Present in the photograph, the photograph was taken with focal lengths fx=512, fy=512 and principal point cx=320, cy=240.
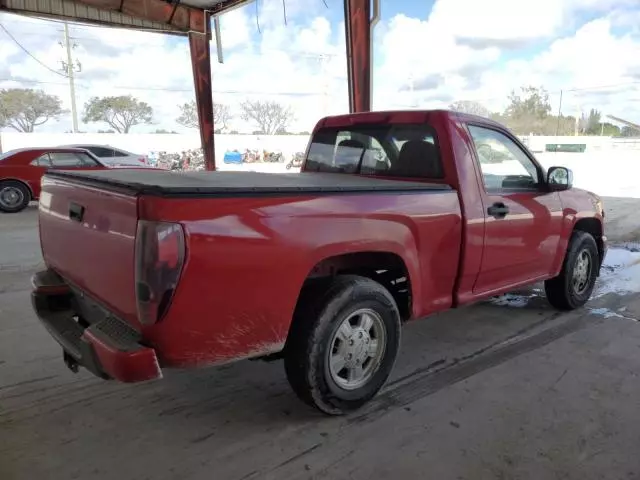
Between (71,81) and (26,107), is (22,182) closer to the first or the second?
(71,81)

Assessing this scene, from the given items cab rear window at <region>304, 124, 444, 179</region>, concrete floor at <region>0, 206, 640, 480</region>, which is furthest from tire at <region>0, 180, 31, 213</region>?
cab rear window at <region>304, 124, 444, 179</region>

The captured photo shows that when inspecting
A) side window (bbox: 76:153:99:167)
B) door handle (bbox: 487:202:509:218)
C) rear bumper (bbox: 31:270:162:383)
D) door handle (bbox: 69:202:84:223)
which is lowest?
rear bumper (bbox: 31:270:162:383)

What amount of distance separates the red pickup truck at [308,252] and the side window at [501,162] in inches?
0.6

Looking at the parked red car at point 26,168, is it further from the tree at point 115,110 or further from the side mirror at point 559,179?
the tree at point 115,110

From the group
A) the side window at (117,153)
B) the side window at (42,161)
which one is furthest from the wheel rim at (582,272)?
the side window at (117,153)

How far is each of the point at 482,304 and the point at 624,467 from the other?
111 inches

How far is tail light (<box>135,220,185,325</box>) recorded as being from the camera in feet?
7.14

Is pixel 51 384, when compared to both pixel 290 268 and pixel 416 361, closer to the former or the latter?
pixel 290 268

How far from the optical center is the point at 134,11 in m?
14.9

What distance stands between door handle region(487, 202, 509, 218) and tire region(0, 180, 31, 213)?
12.3m

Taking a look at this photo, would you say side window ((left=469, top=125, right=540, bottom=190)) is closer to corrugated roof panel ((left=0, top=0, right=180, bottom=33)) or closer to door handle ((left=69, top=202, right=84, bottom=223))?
door handle ((left=69, top=202, right=84, bottom=223))

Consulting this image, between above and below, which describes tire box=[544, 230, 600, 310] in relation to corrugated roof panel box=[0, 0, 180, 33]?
below

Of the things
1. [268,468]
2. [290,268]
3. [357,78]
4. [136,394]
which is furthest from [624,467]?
[357,78]

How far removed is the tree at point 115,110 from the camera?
60812 millimetres
